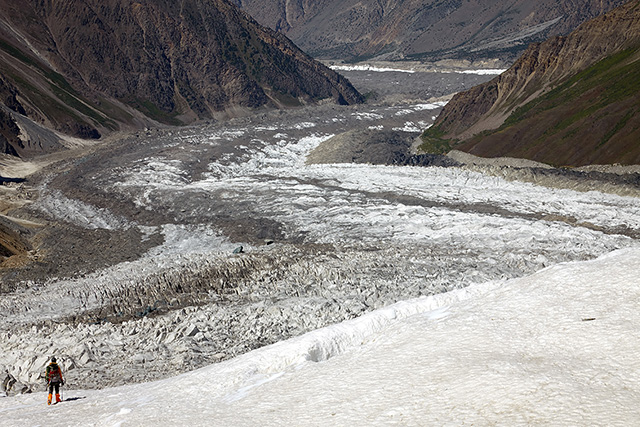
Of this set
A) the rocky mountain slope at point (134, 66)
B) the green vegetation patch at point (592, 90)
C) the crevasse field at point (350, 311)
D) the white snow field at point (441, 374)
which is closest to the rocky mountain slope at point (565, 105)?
the green vegetation patch at point (592, 90)

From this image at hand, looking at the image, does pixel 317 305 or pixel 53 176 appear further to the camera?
pixel 53 176

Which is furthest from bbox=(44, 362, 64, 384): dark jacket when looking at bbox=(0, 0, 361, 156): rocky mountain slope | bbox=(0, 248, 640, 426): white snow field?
bbox=(0, 0, 361, 156): rocky mountain slope

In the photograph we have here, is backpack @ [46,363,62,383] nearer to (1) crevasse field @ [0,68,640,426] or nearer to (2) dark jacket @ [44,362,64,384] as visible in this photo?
(2) dark jacket @ [44,362,64,384]

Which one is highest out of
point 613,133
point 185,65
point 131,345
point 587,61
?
point 185,65

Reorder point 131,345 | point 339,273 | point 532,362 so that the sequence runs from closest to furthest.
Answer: point 532,362 < point 131,345 < point 339,273

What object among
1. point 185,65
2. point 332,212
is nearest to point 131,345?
point 332,212

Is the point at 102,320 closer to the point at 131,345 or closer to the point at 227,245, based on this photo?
the point at 131,345
